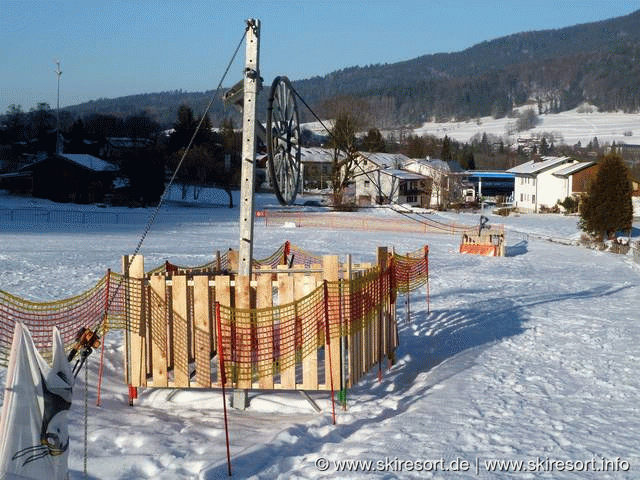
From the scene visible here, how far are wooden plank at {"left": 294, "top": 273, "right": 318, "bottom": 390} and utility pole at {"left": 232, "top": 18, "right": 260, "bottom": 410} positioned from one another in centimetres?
78

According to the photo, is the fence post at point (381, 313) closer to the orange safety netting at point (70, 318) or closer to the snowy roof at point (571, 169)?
the orange safety netting at point (70, 318)

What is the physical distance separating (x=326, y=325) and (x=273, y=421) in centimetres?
126

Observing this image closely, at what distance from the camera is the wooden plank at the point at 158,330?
965 cm

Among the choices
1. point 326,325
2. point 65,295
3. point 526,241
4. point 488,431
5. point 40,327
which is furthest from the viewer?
point 526,241

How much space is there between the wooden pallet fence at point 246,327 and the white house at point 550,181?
6932cm

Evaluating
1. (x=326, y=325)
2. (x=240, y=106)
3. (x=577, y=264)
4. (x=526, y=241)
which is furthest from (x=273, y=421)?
(x=526, y=241)

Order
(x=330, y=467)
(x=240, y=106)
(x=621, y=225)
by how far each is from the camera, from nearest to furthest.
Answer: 1. (x=330, y=467)
2. (x=240, y=106)
3. (x=621, y=225)

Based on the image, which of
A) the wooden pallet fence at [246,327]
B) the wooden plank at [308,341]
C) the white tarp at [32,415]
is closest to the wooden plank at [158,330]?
the wooden pallet fence at [246,327]

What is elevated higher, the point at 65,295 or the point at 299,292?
the point at 299,292

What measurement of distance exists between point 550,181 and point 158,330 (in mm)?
75700

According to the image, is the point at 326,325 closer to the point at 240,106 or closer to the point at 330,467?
the point at 330,467

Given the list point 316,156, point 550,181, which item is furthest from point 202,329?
point 316,156

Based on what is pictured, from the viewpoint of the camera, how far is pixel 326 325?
910 centimetres

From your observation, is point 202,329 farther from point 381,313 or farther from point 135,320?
point 381,313
